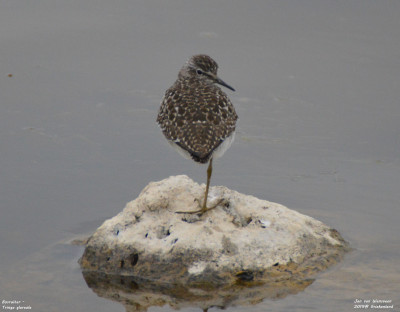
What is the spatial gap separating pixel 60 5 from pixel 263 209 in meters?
6.67

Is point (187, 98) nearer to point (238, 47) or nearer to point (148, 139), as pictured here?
point (148, 139)

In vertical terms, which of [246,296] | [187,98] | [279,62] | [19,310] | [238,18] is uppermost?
[238,18]

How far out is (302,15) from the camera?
1155 cm

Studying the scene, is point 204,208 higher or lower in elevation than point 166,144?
lower

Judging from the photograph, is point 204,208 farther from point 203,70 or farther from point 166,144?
point 166,144

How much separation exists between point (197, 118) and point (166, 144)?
2245mm

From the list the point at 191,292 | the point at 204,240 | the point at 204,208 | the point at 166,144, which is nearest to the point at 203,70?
the point at 166,144

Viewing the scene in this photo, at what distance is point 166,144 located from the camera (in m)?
8.88

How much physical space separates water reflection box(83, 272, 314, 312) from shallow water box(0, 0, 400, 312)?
0.28ft

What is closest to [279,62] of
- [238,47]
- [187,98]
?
[238,47]

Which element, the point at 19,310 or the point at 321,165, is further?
the point at 321,165

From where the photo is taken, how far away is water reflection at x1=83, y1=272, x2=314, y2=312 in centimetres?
563

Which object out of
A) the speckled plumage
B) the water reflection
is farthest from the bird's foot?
the water reflection

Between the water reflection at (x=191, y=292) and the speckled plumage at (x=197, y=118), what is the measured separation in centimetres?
117
